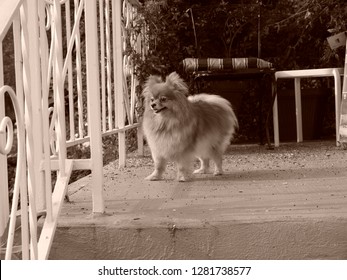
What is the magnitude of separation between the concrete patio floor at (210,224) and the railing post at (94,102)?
9cm

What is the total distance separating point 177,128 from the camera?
3.46 metres

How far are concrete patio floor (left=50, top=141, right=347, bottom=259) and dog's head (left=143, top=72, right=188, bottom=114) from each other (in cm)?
60

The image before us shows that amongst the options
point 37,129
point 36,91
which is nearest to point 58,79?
point 36,91

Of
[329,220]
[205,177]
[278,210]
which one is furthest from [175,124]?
[329,220]

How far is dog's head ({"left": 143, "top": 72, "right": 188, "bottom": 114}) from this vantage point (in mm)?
3453

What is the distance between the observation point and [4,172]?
194 cm

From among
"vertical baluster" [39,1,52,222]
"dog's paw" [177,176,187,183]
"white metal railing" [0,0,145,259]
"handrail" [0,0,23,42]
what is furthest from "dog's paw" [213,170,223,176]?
"handrail" [0,0,23,42]

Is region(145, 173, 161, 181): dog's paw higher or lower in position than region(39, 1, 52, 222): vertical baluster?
lower

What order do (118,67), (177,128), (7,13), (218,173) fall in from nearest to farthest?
1. (7,13)
2. (177,128)
3. (218,173)
4. (118,67)

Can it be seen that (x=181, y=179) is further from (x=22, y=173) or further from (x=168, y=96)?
(x=22, y=173)

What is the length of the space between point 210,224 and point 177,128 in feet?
4.54


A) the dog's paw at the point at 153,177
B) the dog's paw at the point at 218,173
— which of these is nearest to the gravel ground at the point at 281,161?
the dog's paw at the point at 218,173

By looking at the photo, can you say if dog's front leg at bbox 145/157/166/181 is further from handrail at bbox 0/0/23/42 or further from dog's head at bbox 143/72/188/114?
handrail at bbox 0/0/23/42
